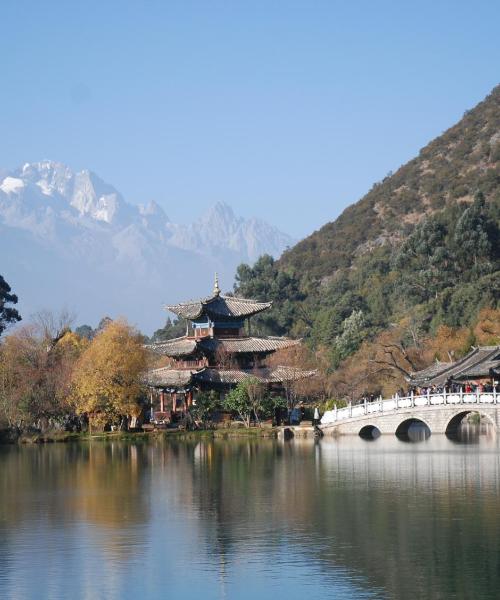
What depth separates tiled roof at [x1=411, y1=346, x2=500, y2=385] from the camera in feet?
199

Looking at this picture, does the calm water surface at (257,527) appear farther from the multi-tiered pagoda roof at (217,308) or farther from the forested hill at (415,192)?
the forested hill at (415,192)

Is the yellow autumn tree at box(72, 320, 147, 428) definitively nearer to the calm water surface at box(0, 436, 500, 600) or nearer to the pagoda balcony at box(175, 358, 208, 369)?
the pagoda balcony at box(175, 358, 208, 369)

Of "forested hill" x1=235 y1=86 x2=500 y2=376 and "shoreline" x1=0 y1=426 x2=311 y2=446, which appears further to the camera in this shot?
"forested hill" x1=235 y1=86 x2=500 y2=376

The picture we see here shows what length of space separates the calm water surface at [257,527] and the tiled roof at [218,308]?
78.6 ft

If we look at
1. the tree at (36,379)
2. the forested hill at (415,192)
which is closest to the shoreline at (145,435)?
the tree at (36,379)

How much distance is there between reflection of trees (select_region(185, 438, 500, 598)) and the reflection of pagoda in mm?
18281

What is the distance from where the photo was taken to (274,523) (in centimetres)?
3241

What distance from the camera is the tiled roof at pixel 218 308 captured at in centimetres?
7569

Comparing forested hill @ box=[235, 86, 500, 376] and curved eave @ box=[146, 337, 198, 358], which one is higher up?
forested hill @ box=[235, 86, 500, 376]

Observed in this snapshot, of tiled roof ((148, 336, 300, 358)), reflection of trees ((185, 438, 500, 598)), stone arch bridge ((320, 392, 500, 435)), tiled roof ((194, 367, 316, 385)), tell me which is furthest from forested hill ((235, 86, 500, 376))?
reflection of trees ((185, 438, 500, 598))

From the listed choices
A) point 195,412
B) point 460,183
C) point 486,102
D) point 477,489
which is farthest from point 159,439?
point 486,102

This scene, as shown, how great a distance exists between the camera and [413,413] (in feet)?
192

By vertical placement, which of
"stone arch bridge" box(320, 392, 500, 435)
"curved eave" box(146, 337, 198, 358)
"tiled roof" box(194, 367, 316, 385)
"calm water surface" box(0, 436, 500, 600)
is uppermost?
"curved eave" box(146, 337, 198, 358)

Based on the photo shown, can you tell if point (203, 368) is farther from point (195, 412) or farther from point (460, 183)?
point (460, 183)
